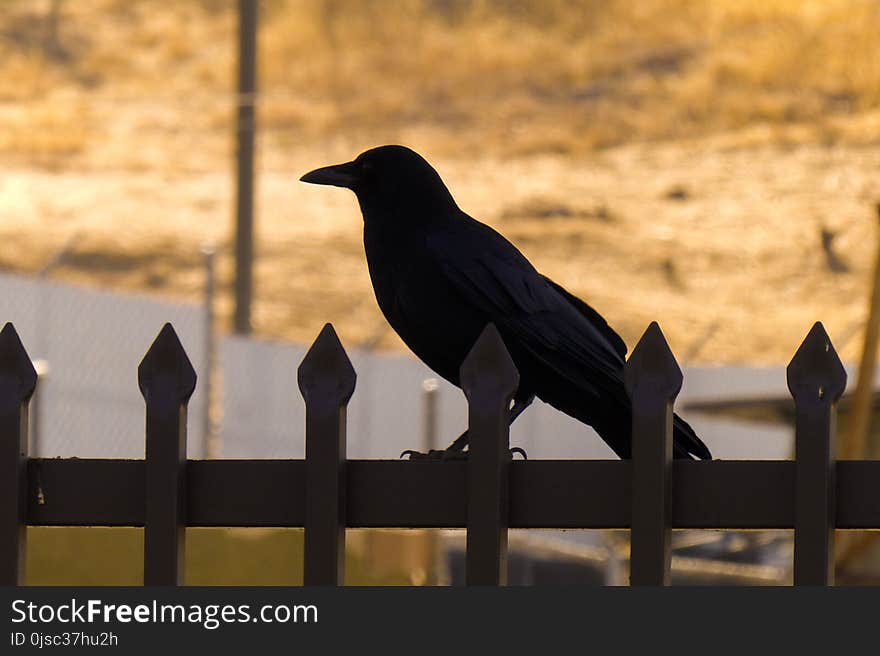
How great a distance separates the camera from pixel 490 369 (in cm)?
242

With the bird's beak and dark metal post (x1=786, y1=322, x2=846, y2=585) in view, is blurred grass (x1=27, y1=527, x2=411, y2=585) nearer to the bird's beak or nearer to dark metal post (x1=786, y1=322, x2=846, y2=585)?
the bird's beak

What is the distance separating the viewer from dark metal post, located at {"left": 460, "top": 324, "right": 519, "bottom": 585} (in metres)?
2.41

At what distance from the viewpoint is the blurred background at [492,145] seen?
33781 mm

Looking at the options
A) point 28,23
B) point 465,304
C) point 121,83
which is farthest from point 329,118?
point 465,304

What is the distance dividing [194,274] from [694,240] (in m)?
10.3

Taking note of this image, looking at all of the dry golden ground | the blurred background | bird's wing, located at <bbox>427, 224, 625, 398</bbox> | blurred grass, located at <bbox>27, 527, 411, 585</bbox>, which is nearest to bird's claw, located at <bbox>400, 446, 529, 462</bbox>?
bird's wing, located at <bbox>427, 224, 625, 398</bbox>

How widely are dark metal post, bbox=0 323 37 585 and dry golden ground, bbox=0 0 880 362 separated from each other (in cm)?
2840

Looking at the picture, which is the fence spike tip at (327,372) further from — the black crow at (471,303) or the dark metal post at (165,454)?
the black crow at (471,303)

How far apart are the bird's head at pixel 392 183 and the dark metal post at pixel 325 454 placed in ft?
2.61

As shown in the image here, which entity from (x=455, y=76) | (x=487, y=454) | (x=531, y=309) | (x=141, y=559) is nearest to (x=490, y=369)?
(x=487, y=454)

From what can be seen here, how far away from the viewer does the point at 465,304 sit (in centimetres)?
308

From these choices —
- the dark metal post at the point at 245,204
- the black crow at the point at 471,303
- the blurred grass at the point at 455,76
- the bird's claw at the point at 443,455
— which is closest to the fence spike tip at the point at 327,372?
the bird's claw at the point at 443,455

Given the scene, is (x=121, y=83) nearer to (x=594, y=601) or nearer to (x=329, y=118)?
(x=329, y=118)

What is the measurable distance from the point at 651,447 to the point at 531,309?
65 cm
